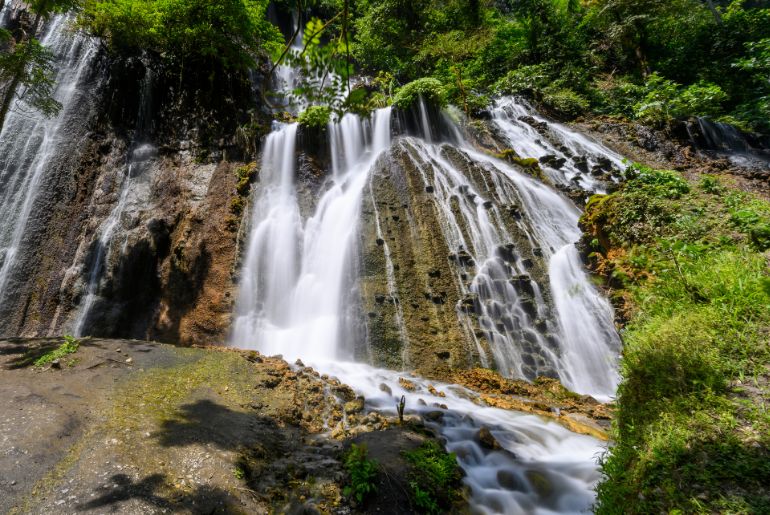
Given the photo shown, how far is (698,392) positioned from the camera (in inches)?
101

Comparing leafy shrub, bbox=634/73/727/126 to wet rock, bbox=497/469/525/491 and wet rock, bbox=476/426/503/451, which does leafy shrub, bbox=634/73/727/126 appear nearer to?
wet rock, bbox=476/426/503/451

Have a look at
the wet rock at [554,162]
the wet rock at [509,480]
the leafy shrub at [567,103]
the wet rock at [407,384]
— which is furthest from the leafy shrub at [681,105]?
the wet rock at [509,480]

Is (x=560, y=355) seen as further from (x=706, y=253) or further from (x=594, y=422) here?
(x=706, y=253)

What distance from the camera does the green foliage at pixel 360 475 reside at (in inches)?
135

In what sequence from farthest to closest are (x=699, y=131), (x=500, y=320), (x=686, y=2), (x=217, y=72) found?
(x=686, y=2) → (x=217, y=72) → (x=699, y=131) → (x=500, y=320)

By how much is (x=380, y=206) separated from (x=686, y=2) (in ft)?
64.5

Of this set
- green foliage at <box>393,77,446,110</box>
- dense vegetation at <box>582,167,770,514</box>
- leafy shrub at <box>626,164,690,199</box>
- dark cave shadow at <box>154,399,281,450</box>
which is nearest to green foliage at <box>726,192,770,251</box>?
dense vegetation at <box>582,167,770,514</box>

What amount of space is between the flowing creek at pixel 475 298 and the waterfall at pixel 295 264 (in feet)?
0.11

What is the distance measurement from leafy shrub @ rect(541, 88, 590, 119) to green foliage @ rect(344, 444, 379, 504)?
17.5 m

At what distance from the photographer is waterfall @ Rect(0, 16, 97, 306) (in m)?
12.6

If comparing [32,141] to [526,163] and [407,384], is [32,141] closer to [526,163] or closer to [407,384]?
[407,384]

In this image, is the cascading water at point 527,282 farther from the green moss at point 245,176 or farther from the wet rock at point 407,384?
the green moss at point 245,176

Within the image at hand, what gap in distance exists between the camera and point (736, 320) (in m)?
2.82

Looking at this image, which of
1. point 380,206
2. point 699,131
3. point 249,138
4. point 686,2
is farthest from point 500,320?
point 686,2
